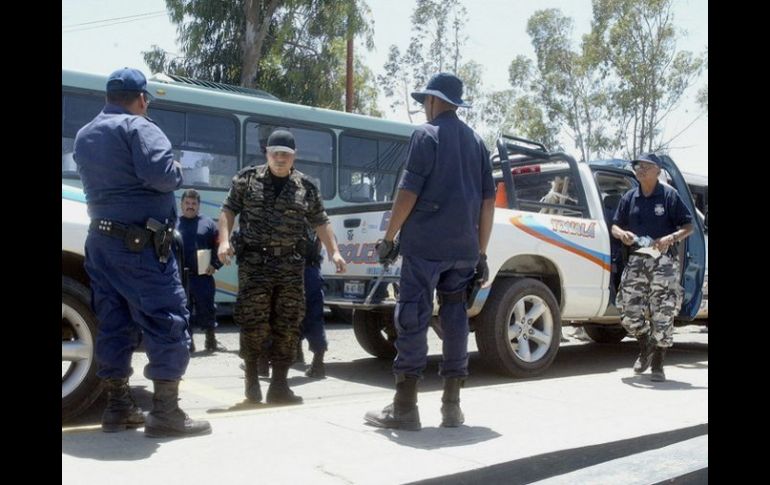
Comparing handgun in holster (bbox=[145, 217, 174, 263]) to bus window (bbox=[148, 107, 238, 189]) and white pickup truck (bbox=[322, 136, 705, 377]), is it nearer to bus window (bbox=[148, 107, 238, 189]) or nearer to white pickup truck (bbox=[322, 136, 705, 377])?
white pickup truck (bbox=[322, 136, 705, 377])

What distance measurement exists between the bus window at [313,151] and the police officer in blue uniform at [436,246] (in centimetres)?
679

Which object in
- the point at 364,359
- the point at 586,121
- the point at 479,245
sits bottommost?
the point at 364,359

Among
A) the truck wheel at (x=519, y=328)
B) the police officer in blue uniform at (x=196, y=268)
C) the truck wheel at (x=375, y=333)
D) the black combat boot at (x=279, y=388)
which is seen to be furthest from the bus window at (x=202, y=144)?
the black combat boot at (x=279, y=388)

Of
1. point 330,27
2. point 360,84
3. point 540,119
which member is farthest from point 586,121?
point 330,27

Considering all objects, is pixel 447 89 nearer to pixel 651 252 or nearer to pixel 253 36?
pixel 651 252

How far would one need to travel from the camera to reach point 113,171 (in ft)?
12.8

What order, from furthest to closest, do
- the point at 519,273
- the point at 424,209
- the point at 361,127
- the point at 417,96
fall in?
the point at 361,127, the point at 519,273, the point at 417,96, the point at 424,209

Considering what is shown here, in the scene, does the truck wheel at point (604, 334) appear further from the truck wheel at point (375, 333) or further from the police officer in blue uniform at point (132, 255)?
the police officer in blue uniform at point (132, 255)

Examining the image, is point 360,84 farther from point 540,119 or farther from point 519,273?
point 519,273

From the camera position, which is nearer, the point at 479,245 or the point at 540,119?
the point at 479,245

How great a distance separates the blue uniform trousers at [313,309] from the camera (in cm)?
626

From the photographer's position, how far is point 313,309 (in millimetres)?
6270
